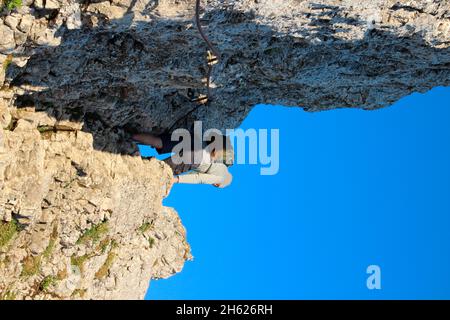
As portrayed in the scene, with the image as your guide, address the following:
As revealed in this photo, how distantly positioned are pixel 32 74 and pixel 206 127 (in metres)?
9.64

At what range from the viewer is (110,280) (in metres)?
23.8

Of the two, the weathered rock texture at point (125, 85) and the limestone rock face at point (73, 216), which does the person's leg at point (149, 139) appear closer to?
the weathered rock texture at point (125, 85)

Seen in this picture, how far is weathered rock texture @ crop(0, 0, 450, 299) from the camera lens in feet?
49.8

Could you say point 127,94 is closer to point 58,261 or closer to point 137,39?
point 137,39

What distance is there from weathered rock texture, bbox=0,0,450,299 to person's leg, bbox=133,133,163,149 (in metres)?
0.46

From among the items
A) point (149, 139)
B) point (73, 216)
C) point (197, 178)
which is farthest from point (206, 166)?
point (73, 216)

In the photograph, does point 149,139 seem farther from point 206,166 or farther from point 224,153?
point 224,153

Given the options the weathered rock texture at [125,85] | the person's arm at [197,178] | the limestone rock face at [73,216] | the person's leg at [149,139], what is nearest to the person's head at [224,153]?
the person's arm at [197,178]

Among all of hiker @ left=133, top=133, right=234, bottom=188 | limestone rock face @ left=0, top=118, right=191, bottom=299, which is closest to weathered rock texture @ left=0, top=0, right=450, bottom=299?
limestone rock face @ left=0, top=118, right=191, bottom=299

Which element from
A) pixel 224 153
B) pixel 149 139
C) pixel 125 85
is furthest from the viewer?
pixel 224 153

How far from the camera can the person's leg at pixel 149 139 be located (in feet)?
78.6

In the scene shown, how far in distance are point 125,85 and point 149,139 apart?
5249mm

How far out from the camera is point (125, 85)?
63.2ft

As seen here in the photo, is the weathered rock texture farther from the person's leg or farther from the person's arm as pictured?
the person's arm
